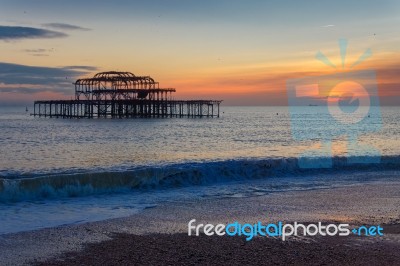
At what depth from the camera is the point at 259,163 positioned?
70.7 feet

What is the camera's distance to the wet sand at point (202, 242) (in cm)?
777

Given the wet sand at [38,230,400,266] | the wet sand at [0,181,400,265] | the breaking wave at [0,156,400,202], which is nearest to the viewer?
the wet sand at [38,230,400,266]

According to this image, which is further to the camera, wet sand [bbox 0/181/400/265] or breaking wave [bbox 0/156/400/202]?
breaking wave [bbox 0/156/400/202]

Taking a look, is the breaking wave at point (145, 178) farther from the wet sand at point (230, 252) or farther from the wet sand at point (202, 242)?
the wet sand at point (230, 252)

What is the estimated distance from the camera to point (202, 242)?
878 cm

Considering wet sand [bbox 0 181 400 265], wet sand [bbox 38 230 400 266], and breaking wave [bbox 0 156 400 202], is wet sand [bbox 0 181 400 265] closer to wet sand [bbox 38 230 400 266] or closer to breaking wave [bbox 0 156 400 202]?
wet sand [bbox 38 230 400 266]

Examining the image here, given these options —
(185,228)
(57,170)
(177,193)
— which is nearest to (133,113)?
(57,170)

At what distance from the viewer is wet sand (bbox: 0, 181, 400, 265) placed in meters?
7.77

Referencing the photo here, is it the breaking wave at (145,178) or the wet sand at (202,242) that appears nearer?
the wet sand at (202,242)

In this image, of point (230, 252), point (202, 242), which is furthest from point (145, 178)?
point (230, 252)

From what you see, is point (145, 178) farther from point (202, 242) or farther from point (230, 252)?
point (230, 252)

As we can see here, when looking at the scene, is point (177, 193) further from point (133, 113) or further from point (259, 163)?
point (133, 113)

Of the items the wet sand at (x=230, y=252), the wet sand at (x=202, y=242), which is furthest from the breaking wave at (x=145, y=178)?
the wet sand at (x=230, y=252)

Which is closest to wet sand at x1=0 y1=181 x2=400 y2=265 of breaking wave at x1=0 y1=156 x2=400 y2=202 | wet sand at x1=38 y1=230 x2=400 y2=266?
wet sand at x1=38 y1=230 x2=400 y2=266
